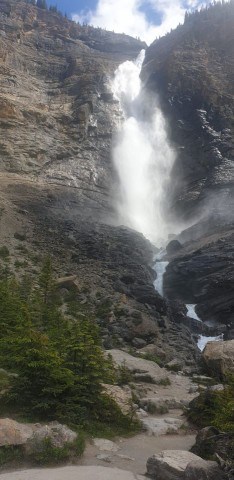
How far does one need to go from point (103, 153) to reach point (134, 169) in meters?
6.28

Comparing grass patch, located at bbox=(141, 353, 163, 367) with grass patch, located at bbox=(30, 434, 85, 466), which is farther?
grass patch, located at bbox=(141, 353, 163, 367)

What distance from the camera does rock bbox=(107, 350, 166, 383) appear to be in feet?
65.5

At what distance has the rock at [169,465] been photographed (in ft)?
29.1

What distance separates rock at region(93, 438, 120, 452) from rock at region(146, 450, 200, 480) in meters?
1.60

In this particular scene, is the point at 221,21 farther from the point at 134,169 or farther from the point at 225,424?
the point at 225,424

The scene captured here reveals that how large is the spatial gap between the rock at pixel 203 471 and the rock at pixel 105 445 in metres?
2.70

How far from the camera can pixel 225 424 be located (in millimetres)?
9211

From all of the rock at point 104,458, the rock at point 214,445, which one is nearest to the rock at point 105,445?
the rock at point 104,458

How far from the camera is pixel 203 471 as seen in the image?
27.3ft

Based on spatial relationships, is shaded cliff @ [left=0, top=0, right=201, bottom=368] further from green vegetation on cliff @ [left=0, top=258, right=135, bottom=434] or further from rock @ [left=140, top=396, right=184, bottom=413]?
green vegetation on cliff @ [left=0, top=258, right=135, bottom=434]

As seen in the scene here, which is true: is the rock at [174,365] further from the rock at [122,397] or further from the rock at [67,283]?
the rock at [67,283]

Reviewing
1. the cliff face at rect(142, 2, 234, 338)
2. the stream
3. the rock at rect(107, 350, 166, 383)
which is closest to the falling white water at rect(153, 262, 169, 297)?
the stream

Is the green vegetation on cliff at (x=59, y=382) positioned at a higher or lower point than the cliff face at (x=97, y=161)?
lower

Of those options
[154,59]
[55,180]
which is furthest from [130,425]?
[154,59]
